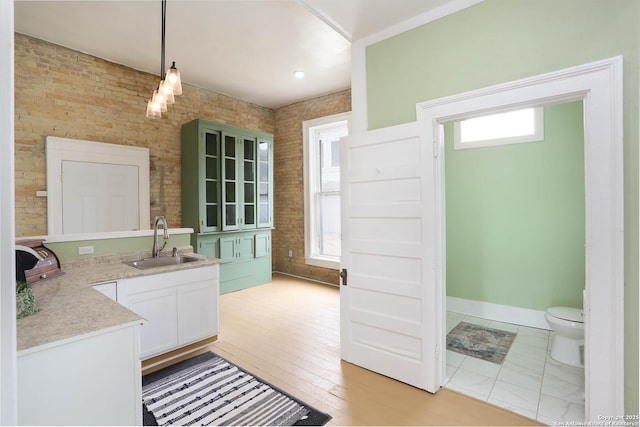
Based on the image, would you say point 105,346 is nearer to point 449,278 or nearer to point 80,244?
point 80,244

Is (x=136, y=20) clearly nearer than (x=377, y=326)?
No

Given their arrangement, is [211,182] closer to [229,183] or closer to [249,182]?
[229,183]

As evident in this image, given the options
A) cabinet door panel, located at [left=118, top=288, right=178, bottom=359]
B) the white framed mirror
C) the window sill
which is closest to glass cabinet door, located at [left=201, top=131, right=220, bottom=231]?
the white framed mirror

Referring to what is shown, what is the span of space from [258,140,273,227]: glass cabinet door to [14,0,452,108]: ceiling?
1202 mm

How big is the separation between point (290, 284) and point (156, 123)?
11.0 feet

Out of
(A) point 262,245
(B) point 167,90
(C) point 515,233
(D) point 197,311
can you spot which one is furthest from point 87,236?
(C) point 515,233

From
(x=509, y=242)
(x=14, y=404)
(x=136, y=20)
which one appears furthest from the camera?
(x=509, y=242)

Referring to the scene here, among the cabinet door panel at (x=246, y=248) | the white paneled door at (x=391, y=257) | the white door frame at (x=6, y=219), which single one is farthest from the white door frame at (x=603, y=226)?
the cabinet door panel at (x=246, y=248)

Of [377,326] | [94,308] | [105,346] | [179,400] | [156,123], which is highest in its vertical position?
[156,123]

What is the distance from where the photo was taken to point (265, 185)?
18.1 feet

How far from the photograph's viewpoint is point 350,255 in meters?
2.68

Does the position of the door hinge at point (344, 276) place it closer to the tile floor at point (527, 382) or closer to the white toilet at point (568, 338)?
the tile floor at point (527, 382)

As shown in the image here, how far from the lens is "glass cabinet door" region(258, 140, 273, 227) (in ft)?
17.7

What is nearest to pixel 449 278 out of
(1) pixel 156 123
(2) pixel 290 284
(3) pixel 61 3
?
(2) pixel 290 284
